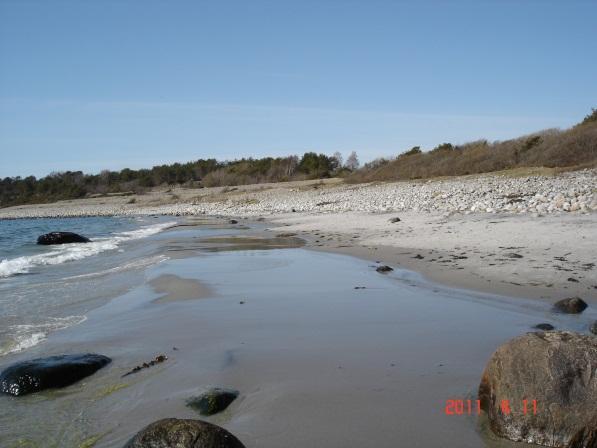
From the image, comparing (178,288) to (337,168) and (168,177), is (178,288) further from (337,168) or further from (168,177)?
(168,177)

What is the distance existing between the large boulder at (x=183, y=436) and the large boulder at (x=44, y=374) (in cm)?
178

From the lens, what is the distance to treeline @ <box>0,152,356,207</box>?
219 feet

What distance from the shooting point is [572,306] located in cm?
527

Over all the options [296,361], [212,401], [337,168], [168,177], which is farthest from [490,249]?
[168,177]

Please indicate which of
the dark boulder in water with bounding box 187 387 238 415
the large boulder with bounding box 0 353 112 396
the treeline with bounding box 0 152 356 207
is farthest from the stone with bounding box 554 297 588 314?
the treeline with bounding box 0 152 356 207

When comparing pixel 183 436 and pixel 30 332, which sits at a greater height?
pixel 183 436

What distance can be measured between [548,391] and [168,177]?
8156 centimetres

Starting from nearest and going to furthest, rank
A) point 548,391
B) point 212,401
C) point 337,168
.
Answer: point 548,391
point 212,401
point 337,168

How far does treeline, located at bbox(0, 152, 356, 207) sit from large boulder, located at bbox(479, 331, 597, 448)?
5460 centimetres

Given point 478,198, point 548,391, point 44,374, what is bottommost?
point 44,374

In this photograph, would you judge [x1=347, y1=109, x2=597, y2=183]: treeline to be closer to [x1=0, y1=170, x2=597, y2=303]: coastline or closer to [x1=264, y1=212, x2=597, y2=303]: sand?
[x1=0, y1=170, x2=597, y2=303]: coastline

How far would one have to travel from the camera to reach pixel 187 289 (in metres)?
7.77

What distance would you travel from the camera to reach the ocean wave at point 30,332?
17.4 ft

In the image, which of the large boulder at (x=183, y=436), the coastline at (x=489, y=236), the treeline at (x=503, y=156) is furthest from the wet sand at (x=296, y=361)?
the treeline at (x=503, y=156)
